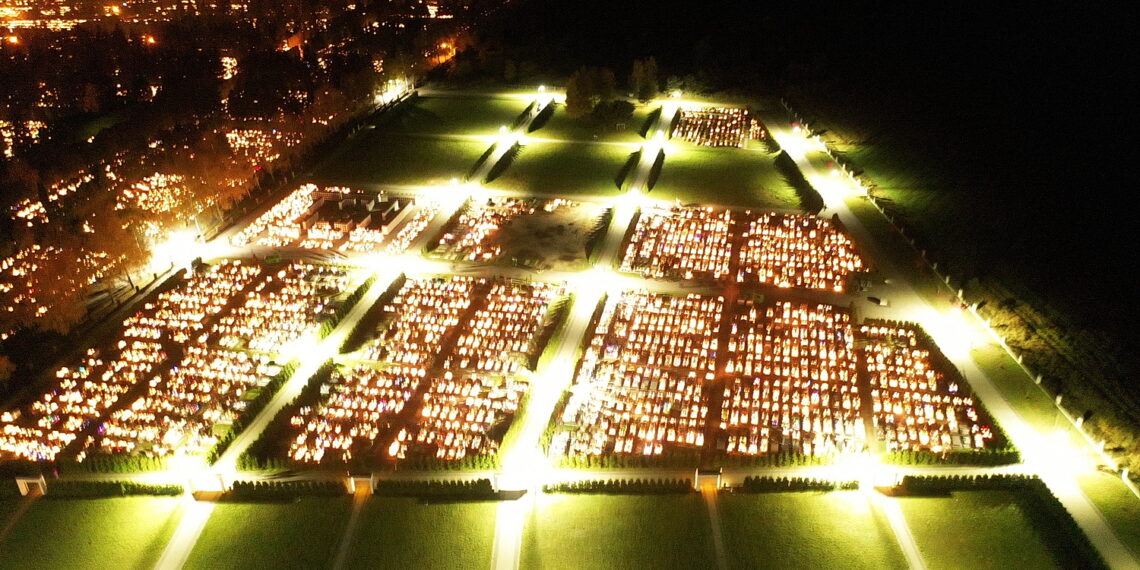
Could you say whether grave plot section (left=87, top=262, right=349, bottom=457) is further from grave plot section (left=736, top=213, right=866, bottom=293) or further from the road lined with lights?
the road lined with lights

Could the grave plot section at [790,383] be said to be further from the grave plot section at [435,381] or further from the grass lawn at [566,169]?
the grass lawn at [566,169]

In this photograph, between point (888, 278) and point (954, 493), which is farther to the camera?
point (888, 278)

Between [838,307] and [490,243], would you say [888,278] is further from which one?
[490,243]

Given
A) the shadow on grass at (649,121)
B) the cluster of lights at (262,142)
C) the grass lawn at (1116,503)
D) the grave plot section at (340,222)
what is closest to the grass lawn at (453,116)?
the cluster of lights at (262,142)

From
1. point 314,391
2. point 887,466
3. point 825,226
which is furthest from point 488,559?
point 825,226

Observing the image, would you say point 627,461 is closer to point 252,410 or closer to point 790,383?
point 790,383

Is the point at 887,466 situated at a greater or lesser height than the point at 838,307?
lesser

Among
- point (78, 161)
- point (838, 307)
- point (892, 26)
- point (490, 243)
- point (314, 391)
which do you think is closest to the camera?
point (314, 391)
